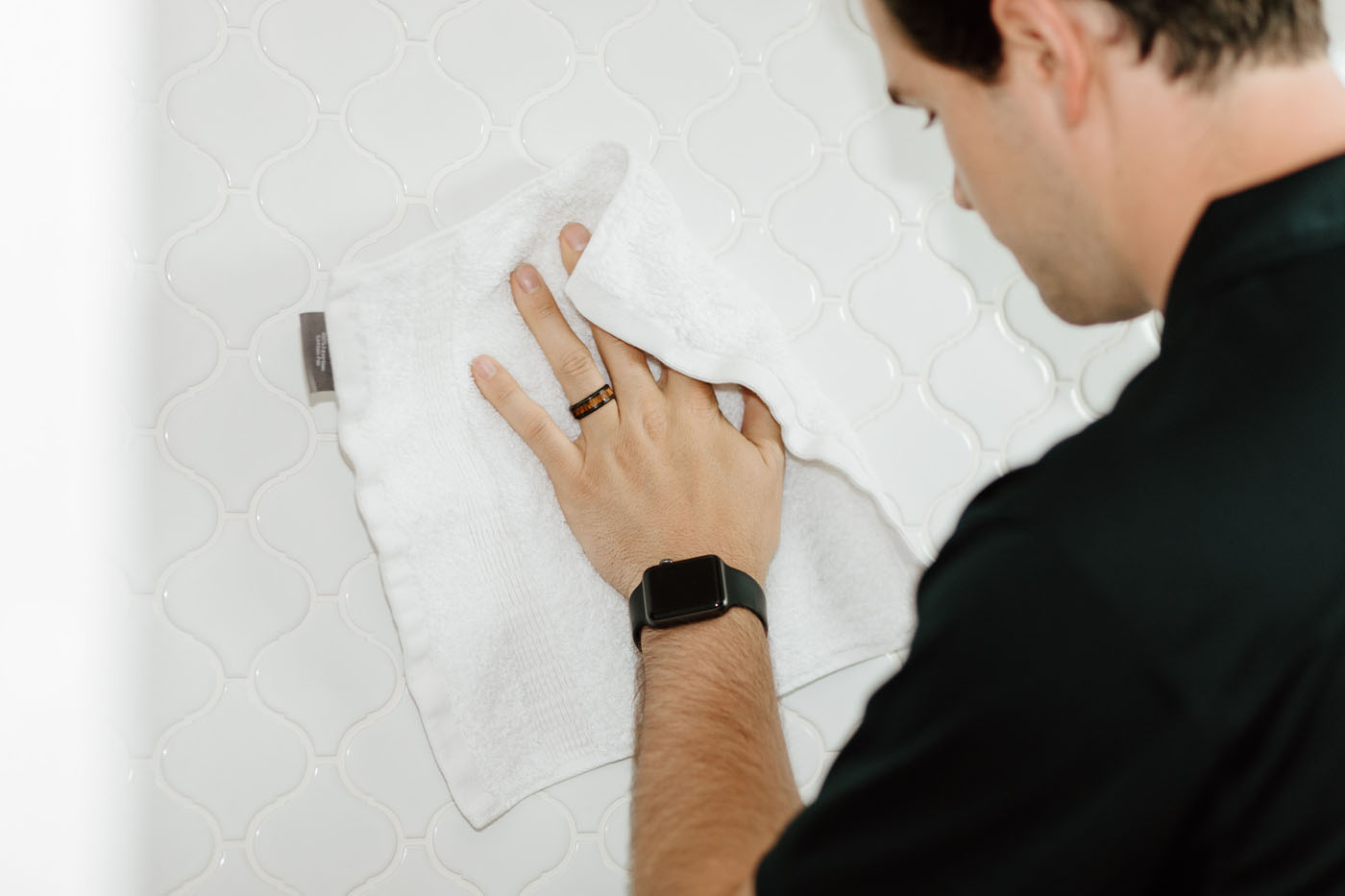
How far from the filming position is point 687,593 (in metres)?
0.79

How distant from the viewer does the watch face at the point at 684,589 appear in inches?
30.9

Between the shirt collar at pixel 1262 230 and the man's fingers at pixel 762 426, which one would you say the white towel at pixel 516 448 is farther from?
the shirt collar at pixel 1262 230

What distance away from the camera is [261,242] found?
86cm

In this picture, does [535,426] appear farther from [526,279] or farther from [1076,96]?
[1076,96]

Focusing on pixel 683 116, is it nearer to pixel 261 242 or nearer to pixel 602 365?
pixel 602 365

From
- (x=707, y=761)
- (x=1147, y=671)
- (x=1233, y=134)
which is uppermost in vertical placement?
(x=1233, y=134)

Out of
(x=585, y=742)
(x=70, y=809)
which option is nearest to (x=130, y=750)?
(x=70, y=809)

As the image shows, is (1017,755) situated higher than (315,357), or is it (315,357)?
(315,357)

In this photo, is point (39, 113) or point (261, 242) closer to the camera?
point (39, 113)

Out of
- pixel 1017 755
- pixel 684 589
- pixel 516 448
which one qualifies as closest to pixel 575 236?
pixel 516 448

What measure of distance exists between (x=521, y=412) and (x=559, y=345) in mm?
59

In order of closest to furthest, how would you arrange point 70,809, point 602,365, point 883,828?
point 883,828 < point 70,809 < point 602,365

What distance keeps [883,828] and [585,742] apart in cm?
38

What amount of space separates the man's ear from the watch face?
0.38 m
